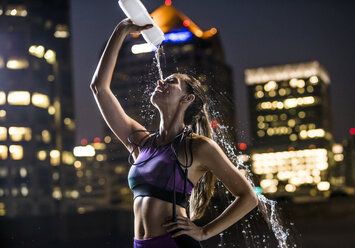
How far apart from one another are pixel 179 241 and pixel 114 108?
28.0 inches

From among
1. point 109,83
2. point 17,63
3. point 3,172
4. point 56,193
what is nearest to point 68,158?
point 56,193

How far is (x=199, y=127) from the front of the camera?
2.48 meters

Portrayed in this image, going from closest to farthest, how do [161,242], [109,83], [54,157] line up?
1. [161,242]
2. [109,83]
3. [54,157]

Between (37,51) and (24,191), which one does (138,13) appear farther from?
(24,191)

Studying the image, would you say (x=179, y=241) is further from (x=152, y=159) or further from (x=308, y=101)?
(x=308, y=101)

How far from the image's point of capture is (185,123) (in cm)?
246

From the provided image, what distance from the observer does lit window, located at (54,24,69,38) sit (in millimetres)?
74000

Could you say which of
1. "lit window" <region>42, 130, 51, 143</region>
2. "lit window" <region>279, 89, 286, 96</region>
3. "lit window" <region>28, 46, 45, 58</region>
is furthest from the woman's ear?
"lit window" <region>279, 89, 286, 96</region>

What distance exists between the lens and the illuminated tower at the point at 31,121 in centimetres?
5941

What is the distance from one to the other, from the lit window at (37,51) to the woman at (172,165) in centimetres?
6146

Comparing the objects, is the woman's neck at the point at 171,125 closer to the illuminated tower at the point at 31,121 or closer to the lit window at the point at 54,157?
the illuminated tower at the point at 31,121

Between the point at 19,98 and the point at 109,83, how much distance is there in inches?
2477

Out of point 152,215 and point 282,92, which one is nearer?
point 152,215

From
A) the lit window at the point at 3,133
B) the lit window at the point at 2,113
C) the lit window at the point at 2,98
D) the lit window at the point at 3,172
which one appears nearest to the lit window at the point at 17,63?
the lit window at the point at 2,98
